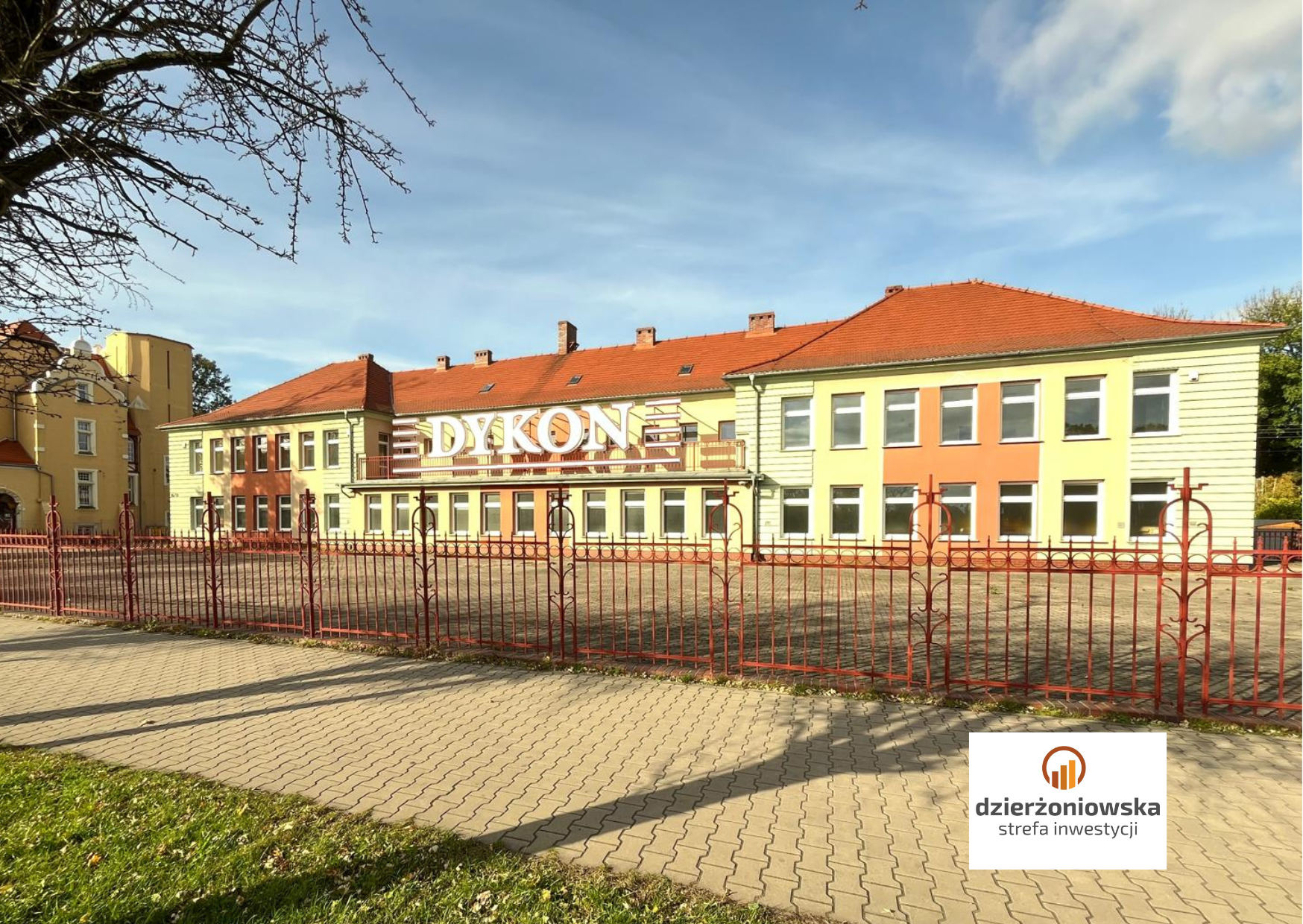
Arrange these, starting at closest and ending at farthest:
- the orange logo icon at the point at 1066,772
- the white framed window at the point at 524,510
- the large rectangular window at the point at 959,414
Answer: the orange logo icon at the point at 1066,772 → the large rectangular window at the point at 959,414 → the white framed window at the point at 524,510

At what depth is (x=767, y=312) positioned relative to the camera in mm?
26016

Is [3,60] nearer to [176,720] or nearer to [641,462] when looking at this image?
[176,720]

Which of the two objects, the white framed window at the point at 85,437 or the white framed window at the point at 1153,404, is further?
the white framed window at the point at 85,437

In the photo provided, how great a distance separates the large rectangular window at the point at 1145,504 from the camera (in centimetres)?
1599

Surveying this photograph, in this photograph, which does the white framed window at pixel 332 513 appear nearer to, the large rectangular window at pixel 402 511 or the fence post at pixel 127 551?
the large rectangular window at pixel 402 511

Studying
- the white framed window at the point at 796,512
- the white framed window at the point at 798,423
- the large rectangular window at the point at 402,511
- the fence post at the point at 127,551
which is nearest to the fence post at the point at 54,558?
the fence post at the point at 127,551

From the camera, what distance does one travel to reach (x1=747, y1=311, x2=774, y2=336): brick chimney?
26.0 m

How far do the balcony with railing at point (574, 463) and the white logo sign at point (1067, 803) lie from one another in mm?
16403

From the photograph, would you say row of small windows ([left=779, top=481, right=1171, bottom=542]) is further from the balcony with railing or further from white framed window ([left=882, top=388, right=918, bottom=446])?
the balcony with railing

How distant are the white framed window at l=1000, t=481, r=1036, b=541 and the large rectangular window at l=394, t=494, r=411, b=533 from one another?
22.7 m

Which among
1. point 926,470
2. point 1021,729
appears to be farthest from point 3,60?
point 926,470

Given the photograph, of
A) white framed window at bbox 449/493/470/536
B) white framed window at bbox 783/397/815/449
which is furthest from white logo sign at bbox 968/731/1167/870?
white framed window at bbox 449/493/470/536

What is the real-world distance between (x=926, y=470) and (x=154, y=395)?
42994mm

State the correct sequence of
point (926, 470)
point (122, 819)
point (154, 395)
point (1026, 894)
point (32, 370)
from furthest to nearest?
point (154, 395), point (926, 470), point (32, 370), point (122, 819), point (1026, 894)
